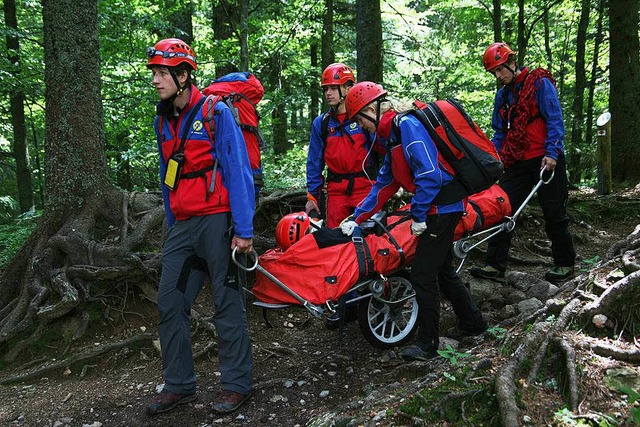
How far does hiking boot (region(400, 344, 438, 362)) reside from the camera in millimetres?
4578

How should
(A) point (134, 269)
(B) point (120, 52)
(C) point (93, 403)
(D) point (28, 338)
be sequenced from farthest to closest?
(B) point (120, 52)
(A) point (134, 269)
(D) point (28, 338)
(C) point (93, 403)

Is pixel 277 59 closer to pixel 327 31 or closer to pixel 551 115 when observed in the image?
pixel 327 31

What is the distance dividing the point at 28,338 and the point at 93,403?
1.45m

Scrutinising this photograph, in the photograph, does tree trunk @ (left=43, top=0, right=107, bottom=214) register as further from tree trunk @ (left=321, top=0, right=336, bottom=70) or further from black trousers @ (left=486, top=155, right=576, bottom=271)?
tree trunk @ (left=321, top=0, right=336, bottom=70)

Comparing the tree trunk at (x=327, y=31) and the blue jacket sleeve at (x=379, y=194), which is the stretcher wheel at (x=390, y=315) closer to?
the blue jacket sleeve at (x=379, y=194)

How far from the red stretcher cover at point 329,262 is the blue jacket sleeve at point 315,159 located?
1.29 meters

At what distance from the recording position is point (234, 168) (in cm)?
404

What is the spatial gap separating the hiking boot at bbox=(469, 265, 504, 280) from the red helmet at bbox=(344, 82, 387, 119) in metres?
3.16

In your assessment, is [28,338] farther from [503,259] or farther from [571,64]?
[571,64]

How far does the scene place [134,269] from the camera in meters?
5.77

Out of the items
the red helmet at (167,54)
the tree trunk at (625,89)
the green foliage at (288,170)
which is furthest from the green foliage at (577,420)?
the tree trunk at (625,89)

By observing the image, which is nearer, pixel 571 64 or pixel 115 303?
pixel 115 303

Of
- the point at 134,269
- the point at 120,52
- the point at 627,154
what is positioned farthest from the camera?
the point at 120,52

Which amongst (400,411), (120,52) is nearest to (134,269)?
(400,411)
